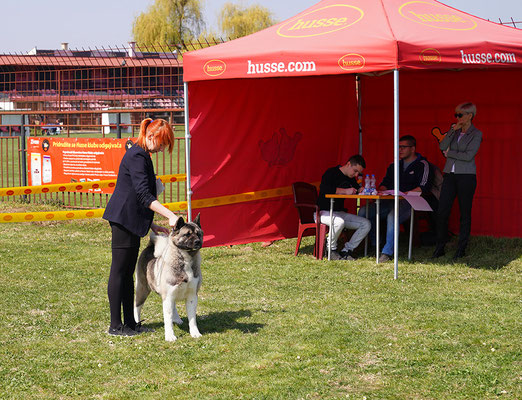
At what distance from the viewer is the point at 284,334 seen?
6.39m

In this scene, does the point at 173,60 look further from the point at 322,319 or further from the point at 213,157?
the point at 322,319

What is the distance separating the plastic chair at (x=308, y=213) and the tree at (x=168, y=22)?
50.7 meters

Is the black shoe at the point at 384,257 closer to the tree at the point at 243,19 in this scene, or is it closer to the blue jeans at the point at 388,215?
the blue jeans at the point at 388,215

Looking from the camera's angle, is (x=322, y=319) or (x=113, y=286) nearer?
(x=113, y=286)

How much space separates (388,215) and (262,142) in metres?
2.08

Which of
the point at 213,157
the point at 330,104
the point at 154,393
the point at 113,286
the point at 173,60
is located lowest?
the point at 154,393

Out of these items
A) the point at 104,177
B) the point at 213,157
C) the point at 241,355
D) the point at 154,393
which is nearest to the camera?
the point at 154,393

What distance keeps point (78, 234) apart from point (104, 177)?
2089 millimetres

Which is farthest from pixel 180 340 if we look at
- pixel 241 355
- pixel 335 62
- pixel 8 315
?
pixel 335 62

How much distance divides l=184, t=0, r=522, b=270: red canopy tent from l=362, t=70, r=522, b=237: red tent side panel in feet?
0.05

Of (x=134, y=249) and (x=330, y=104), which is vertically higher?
(x=330, y=104)

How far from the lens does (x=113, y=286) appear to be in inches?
244

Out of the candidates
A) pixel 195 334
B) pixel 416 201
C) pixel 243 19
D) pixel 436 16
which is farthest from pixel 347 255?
pixel 243 19

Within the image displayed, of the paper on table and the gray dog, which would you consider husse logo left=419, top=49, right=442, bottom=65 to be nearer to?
the paper on table
